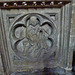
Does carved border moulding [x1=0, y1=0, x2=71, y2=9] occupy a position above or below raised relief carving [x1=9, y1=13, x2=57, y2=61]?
above

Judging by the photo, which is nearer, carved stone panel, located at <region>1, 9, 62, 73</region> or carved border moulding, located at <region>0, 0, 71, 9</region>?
carved border moulding, located at <region>0, 0, 71, 9</region>

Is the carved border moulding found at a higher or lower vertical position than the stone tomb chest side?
higher

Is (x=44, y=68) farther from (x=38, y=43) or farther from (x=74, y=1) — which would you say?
(x=74, y=1)

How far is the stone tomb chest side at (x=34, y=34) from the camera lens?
114 centimetres

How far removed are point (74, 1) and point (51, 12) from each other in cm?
22

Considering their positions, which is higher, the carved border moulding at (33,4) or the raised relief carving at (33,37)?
the carved border moulding at (33,4)

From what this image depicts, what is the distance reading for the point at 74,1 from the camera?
1.06 meters

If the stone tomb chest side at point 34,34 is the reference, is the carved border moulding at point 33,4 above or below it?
above

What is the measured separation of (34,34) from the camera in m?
1.26

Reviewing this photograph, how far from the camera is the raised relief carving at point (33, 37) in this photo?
3.95 ft

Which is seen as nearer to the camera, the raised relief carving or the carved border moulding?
the carved border moulding

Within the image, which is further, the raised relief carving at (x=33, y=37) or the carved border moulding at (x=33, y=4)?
the raised relief carving at (x=33, y=37)

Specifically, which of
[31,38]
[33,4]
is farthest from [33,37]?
[33,4]

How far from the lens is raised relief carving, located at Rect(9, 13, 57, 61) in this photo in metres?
1.20
